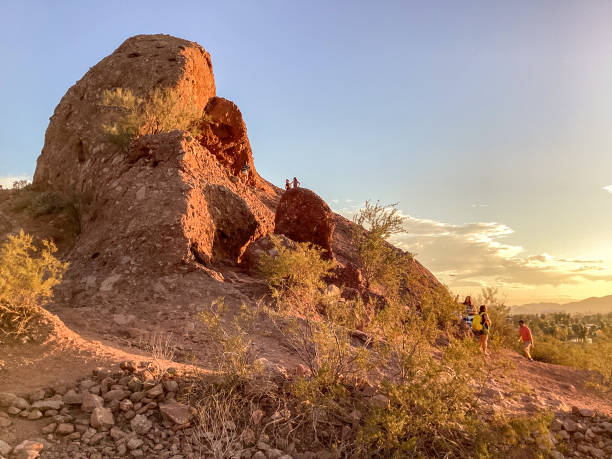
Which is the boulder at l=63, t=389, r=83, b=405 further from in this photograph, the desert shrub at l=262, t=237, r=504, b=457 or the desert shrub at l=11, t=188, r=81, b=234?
the desert shrub at l=11, t=188, r=81, b=234

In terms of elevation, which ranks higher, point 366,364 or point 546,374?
point 366,364

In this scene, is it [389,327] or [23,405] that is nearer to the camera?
[23,405]

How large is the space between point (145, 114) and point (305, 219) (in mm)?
6268

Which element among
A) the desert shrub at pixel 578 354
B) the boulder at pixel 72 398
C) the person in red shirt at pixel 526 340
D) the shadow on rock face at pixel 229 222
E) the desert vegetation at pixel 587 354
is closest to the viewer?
the boulder at pixel 72 398

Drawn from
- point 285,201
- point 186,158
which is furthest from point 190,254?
point 285,201

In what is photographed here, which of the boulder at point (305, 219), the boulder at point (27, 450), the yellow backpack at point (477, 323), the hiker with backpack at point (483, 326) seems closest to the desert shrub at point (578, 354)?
the hiker with backpack at point (483, 326)

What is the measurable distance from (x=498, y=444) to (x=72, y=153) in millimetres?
15022

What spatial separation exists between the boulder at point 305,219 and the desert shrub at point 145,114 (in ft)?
15.5

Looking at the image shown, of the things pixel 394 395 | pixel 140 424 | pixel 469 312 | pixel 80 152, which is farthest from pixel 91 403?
pixel 80 152

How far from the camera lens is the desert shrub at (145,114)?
12.5 metres

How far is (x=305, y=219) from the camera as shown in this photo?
12.8m

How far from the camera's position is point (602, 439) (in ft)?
19.2

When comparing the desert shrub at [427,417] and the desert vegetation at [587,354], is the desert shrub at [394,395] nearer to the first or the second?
the desert shrub at [427,417]

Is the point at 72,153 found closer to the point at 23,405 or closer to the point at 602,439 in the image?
the point at 23,405
